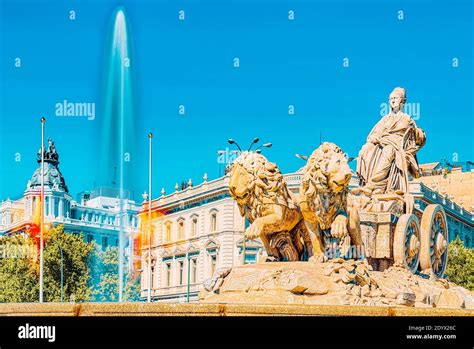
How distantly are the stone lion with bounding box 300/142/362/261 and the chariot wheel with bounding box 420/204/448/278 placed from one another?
256 cm

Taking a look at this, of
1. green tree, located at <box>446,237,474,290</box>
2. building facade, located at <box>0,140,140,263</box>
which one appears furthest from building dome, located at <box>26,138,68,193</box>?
green tree, located at <box>446,237,474,290</box>

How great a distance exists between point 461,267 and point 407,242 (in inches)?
1673

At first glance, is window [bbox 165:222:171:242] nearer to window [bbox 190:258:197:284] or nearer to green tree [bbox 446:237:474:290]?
window [bbox 190:258:197:284]

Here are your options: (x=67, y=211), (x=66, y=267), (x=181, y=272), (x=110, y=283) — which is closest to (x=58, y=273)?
(x=66, y=267)

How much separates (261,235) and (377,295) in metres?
2.94

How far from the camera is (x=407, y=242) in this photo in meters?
21.9

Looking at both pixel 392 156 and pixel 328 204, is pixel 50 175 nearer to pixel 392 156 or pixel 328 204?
pixel 392 156

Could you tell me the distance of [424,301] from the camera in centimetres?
2050

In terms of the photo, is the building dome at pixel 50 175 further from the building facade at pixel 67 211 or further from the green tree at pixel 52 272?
the green tree at pixel 52 272

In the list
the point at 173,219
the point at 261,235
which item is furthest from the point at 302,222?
the point at 173,219

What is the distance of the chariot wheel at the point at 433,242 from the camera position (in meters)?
22.5

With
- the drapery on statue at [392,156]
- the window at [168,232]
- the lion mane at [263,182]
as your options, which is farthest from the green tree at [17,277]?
the lion mane at [263,182]

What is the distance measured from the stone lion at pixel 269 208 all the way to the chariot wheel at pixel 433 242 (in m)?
3.01

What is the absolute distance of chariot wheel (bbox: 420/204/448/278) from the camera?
74.0 feet
